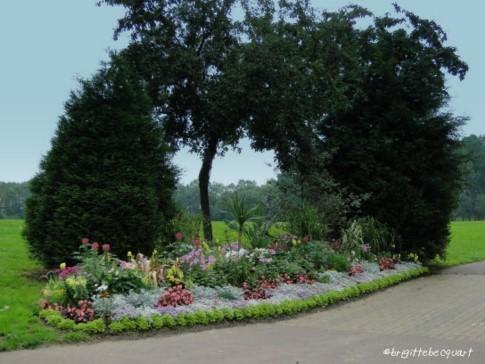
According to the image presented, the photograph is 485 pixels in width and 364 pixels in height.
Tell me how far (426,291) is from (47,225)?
25.4ft

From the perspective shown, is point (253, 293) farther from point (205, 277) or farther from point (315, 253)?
point (315, 253)

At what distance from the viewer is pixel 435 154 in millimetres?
16031

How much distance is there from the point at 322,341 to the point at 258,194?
39.1ft

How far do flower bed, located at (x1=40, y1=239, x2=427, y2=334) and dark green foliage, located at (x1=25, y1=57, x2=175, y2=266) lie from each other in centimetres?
46

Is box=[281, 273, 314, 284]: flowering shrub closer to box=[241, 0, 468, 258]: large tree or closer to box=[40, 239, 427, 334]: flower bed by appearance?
box=[40, 239, 427, 334]: flower bed

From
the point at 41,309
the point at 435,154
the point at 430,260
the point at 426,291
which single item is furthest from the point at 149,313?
the point at 430,260

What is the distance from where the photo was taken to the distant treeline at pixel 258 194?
16125mm

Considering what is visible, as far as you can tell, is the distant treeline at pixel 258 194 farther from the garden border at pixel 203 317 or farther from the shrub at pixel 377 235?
the garden border at pixel 203 317

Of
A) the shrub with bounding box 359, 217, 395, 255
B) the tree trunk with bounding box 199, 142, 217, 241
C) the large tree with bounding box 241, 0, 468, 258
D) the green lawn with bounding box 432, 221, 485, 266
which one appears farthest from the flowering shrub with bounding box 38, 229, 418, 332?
the green lawn with bounding box 432, 221, 485, 266

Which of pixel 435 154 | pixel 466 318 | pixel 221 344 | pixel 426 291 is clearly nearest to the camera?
pixel 221 344

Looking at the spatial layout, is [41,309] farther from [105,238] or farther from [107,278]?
[105,238]

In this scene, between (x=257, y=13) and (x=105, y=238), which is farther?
(x=257, y=13)

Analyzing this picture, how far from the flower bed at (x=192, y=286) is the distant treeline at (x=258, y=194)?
3.06 metres

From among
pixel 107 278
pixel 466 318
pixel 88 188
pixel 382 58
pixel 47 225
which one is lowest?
pixel 466 318
